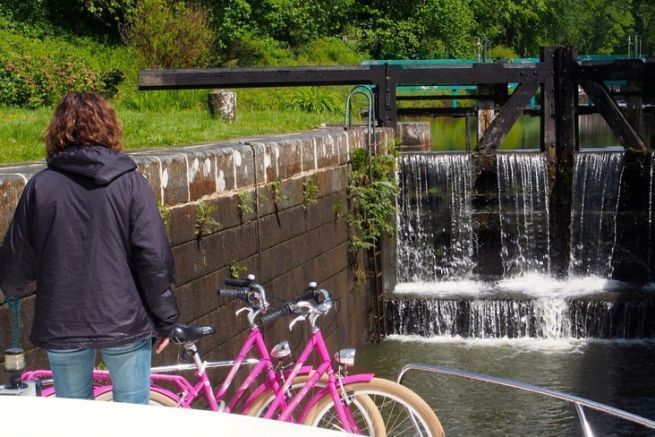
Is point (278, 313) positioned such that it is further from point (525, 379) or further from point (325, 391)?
point (525, 379)

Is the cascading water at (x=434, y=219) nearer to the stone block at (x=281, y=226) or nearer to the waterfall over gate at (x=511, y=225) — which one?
the waterfall over gate at (x=511, y=225)

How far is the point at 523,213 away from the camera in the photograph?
1409 centimetres

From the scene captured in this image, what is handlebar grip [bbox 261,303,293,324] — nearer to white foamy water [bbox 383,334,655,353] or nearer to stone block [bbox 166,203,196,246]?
stone block [bbox 166,203,196,246]

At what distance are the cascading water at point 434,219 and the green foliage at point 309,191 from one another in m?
3.55

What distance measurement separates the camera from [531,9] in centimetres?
5128

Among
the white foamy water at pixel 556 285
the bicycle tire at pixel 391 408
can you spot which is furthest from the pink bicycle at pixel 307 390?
the white foamy water at pixel 556 285

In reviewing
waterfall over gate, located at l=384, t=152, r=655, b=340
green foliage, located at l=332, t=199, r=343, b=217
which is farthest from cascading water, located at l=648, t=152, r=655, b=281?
green foliage, located at l=332, t=199, r=343, b=217

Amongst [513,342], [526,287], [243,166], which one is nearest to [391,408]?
[243,166]

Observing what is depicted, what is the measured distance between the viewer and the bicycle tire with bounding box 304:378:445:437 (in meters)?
5.00

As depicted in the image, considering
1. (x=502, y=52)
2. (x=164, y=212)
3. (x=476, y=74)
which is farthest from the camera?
(x=502, y=52)

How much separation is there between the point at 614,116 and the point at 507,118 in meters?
1.26

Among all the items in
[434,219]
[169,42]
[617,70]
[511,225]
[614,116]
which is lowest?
[511,225]

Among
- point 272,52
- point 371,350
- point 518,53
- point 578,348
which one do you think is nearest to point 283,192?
point 371,350

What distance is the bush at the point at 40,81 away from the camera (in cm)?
1552
